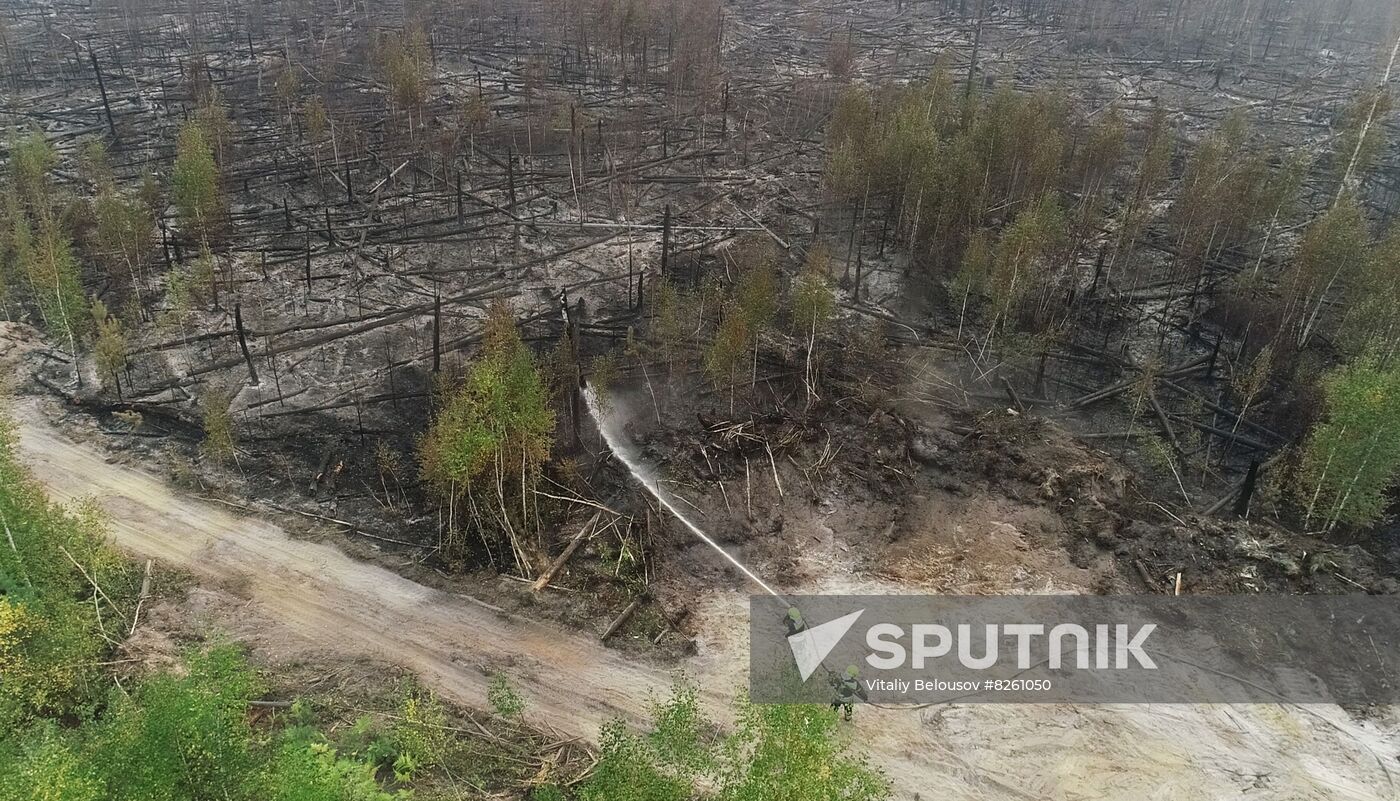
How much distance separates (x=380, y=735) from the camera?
76.9ft

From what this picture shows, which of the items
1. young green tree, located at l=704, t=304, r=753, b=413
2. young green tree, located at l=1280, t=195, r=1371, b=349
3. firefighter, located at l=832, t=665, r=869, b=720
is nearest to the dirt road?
firefighter, located at l=832, t=665, r=869, b=720

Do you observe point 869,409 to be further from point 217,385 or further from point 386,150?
point 386,150

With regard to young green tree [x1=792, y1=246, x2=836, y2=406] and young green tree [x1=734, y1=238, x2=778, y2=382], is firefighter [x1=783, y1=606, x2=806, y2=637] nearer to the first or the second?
young green tree [x1=792, y1=246, x2=836, y2=406]

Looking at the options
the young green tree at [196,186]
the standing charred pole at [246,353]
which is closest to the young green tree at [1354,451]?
the standing charred pole at [246,353]

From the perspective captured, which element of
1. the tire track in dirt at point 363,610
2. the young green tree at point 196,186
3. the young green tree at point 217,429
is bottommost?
the tire track in dirt at point 363,610

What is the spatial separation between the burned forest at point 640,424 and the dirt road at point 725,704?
14cm

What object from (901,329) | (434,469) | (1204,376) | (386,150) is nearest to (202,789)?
(434,469)

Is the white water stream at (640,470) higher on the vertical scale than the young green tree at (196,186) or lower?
lower

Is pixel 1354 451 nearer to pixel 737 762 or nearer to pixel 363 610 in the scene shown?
pixel 737 762

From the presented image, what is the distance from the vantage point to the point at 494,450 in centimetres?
2883

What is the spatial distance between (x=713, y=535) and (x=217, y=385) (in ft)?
82.2

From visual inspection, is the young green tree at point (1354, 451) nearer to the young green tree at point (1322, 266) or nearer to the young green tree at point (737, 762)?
the young green tree at point (1322, 266)

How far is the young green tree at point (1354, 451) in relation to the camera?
1099 inches

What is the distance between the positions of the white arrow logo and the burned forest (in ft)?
2.68
